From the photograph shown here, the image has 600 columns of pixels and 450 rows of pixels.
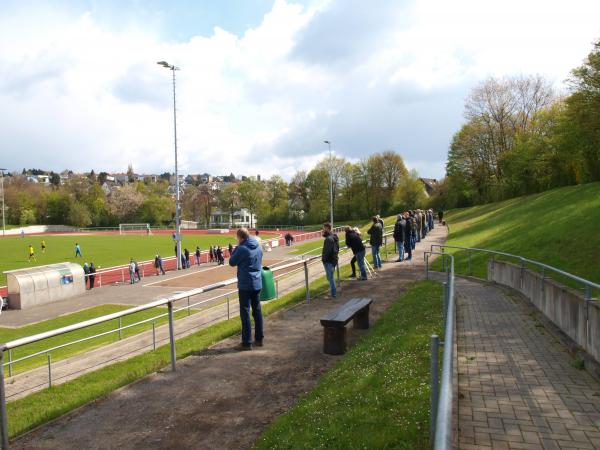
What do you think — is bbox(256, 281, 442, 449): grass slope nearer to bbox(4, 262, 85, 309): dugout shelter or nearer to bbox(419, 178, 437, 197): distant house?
bbox(4, 262, 85, 309): dugout shelter

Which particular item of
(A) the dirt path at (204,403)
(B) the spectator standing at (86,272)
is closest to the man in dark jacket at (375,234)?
(A) the dirt path at (204,403)

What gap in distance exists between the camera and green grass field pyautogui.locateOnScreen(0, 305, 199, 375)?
12.8 meters

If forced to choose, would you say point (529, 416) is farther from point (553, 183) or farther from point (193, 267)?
point (553, 183)

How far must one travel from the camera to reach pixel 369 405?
14.3ft

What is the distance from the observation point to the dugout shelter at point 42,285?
22281mm

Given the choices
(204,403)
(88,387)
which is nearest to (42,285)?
(88,387)

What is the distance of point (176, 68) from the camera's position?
3297 centimetres

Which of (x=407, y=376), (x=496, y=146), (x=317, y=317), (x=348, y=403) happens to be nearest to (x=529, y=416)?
(x=407, y=376)

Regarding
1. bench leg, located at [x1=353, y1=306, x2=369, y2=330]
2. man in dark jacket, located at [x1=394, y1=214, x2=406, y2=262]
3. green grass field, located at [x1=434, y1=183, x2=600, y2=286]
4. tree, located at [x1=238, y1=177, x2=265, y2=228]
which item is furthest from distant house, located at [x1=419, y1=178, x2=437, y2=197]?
bench leg, located at [x1=353, y1=306, x2=369, y2=330]

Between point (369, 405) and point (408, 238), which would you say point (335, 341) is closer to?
point (369, 405)

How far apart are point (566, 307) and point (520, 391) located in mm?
2674

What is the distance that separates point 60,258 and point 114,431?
42367mm

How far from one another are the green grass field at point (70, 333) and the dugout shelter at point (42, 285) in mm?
4121

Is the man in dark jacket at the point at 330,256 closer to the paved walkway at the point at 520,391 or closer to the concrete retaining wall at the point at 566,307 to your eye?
the paved walkway at the point at 520,391
